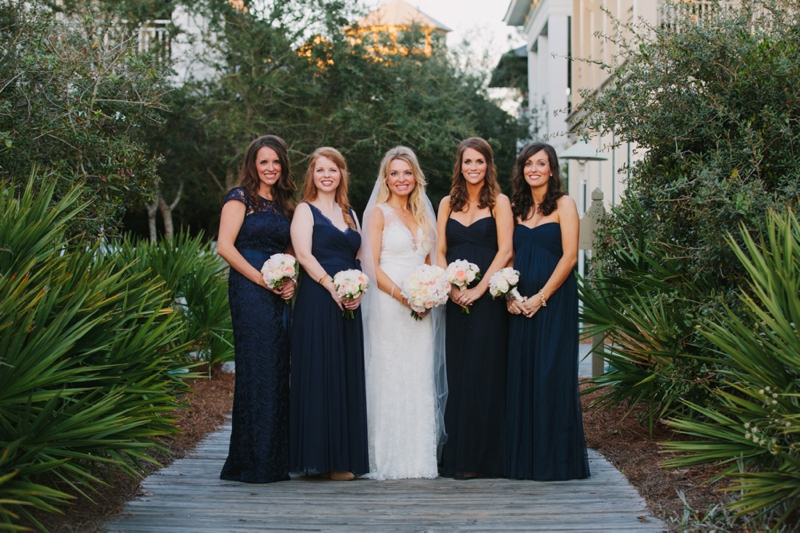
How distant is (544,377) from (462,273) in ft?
3.04

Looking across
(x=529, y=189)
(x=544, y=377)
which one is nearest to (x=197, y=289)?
(x=529, y=189)

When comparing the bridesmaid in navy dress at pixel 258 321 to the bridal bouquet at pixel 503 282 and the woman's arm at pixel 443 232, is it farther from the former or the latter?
the bridal bouquet at pixel 503 282

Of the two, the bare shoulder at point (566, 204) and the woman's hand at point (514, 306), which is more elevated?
the bare shoulder at point (566, 204)

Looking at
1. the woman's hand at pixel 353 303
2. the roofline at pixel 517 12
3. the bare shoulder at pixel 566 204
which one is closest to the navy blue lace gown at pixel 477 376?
the bare shoulder at pixel 566 204

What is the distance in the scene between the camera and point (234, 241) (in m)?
5.80

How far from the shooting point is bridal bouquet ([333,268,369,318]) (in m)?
5.57

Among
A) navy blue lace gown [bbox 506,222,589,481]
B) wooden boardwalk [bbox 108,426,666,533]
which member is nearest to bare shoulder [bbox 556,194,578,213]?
navy blue lace gown [bbox 506,222,589,481]

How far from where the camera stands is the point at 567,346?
586cm

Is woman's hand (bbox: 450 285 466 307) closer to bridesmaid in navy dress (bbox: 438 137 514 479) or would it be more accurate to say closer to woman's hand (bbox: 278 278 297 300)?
bridesmaid in navy dress (bbox: 438 137 514 479)

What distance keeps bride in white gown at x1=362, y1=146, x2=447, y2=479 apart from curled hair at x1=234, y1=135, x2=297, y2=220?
2.04 ft

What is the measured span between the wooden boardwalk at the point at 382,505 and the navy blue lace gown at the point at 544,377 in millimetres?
168

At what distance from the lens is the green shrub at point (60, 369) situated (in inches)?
149

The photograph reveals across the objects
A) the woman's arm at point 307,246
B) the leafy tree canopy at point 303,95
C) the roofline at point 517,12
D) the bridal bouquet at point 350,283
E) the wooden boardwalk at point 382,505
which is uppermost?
the roofline at point 517,12

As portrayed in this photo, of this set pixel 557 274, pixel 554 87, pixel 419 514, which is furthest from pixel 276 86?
pixel 419 514
